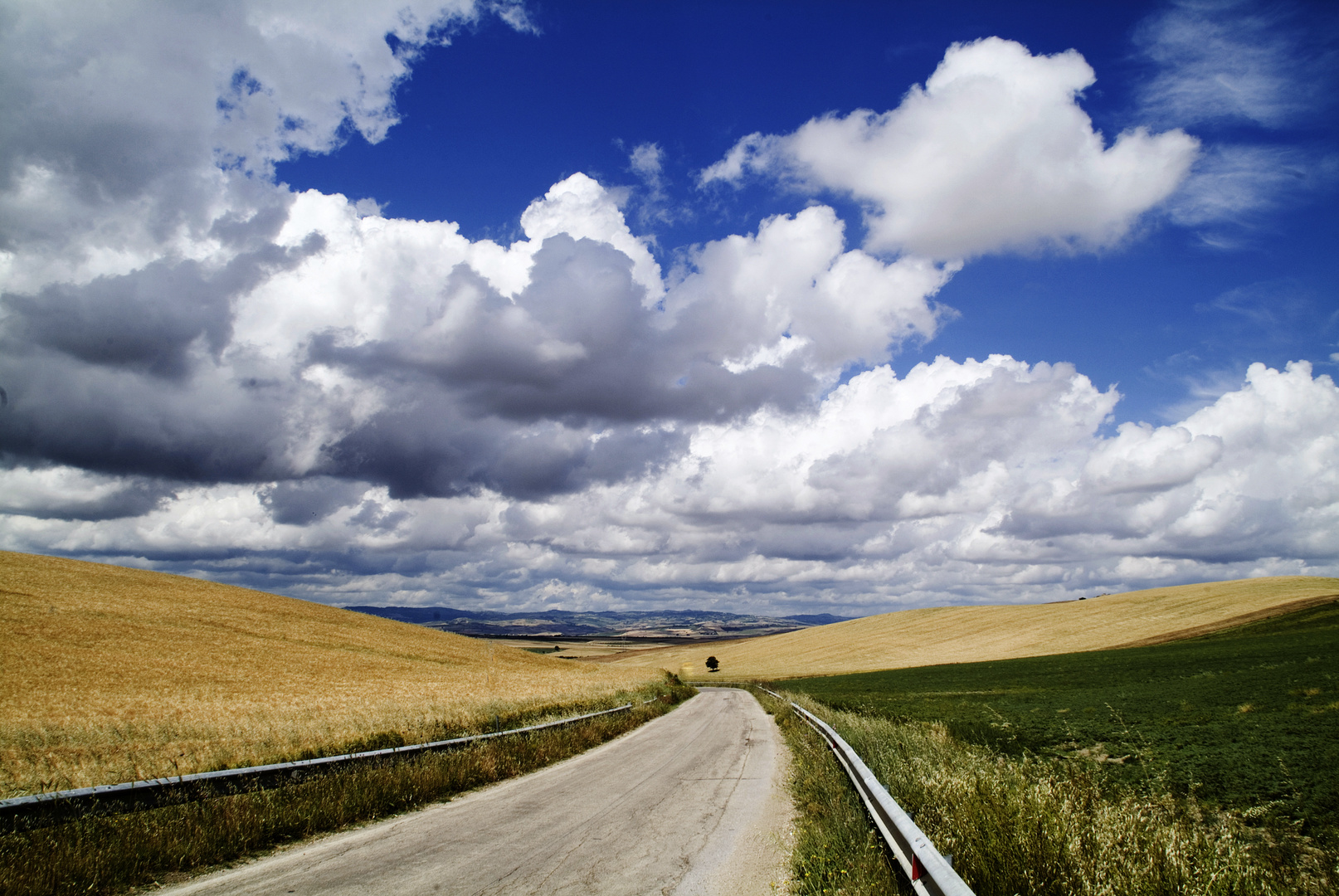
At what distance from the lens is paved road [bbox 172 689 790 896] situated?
6.75m

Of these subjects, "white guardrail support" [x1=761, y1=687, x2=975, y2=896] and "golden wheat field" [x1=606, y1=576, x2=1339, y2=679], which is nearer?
"white guardrail support" [x1=761, y1=687, x2=975, y2=896]

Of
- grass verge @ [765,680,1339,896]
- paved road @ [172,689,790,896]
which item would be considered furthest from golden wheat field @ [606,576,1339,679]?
grass verge @ [765,680,1339,896]

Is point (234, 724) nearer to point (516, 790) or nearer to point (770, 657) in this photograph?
point (516, 790)

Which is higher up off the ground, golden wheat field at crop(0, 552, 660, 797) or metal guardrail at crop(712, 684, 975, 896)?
metal guardrail at crop(712, 684, 975, 896)

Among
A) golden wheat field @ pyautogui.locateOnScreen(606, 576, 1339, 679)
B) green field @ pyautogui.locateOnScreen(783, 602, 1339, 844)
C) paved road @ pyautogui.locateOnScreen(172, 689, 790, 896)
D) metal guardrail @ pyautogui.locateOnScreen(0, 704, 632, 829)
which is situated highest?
metal guardrail @ pyautogui.locateOnScreen(0, 704, 632, 829)

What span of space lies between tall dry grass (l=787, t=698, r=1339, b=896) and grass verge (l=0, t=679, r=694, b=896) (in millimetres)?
6242

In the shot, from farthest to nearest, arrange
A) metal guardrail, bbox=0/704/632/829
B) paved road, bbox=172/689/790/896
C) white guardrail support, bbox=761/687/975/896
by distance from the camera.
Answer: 1. metal guardrail, bbox=0/704/632/829
2. paved road, bbox=172/689/790/896
3. white guardrail support, bbox=761/687/975/896

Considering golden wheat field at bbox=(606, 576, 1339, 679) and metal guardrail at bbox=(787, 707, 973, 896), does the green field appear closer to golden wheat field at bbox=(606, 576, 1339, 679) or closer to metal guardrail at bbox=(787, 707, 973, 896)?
metal guardrail at bbox=(787, 707, 973, 896)

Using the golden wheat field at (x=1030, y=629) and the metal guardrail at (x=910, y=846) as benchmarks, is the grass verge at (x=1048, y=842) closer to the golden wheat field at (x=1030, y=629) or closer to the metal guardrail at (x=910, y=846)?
the metal guardrail at (x=910, y=846)

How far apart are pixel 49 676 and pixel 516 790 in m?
27.4

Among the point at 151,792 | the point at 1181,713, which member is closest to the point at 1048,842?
the point at 151,792

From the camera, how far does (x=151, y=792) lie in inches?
328

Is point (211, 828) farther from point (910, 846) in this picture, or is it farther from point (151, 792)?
point (910, 846)

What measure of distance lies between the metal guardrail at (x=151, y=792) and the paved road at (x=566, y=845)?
1.99 metres
